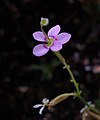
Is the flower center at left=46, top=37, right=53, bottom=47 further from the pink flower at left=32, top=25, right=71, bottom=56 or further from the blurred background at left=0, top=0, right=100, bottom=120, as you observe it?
the blurred background at left=0, top=0, right=100, bottom=120

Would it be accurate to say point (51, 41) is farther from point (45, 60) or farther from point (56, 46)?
point (45, 60)

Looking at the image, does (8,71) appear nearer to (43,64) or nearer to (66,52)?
(43,64)

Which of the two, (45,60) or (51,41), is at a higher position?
(45,60)

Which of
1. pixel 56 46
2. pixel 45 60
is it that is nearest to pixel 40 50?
pixel 56 46

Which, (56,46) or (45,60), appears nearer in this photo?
(56,46)

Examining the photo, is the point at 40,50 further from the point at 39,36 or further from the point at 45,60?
the point at 45,60

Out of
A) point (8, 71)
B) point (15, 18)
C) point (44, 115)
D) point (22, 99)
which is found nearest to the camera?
point (44, 115)

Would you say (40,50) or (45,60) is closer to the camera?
(40,50)

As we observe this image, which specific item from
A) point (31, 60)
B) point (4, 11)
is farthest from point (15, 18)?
Answer: point (31, 60)
